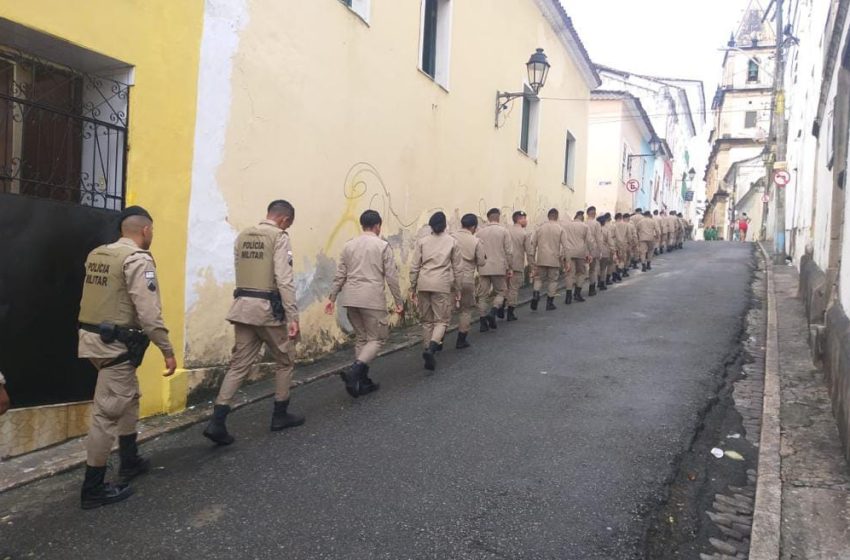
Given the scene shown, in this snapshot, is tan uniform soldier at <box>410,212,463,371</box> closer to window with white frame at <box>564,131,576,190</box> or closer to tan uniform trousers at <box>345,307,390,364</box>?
tan uniform trousers at <box>345,307,390,364</box>

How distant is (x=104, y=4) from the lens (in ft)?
15.2

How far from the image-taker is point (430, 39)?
10305mm

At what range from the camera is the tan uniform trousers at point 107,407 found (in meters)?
3.62

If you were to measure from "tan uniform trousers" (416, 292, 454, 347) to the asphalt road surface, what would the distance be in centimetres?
37

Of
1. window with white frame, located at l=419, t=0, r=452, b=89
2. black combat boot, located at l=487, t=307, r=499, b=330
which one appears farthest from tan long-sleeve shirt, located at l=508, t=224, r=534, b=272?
window with white frame, located at l=419, t=0, r=452, b=89

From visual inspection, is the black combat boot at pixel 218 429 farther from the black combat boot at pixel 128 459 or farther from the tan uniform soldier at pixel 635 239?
the tan uniform soldier at pixel 635 239

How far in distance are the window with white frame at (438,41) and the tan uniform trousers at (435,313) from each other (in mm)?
4471

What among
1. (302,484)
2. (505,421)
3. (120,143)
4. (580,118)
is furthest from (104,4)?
(580,118)

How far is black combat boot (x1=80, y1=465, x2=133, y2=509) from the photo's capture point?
11.9 feet

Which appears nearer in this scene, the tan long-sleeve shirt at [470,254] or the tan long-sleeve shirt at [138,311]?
the tan long-sleeve shirt at [138,311]

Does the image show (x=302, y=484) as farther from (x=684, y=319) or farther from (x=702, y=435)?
(x=684, y=319)

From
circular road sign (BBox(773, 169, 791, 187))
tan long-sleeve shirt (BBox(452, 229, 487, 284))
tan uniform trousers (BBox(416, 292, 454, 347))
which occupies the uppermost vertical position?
circular road sign (BBox(773, 169, 791, 187))

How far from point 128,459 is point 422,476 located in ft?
6.06

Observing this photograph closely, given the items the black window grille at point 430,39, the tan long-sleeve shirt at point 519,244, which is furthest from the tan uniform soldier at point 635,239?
the black window grille at point 430,39
